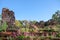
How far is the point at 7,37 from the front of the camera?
8336mm

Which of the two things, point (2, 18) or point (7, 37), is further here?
point (2, 18)

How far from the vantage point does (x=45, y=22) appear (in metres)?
12.5

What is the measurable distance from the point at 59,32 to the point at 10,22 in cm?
319

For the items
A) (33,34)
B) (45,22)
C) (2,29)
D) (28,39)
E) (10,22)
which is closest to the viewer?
(28,39)

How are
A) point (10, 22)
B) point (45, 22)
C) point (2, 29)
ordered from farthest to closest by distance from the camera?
1. point (45, 22)
2. point (10, 22)
3. point (2, 29)

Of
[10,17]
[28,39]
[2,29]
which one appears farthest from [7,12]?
[28,39]

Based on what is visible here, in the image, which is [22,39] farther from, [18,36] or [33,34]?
[33,34]

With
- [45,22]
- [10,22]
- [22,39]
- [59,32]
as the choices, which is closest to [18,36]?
[22,39]

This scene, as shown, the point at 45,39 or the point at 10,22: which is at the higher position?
the point at 10,22

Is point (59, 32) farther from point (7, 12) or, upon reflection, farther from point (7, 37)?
point (7, 12)

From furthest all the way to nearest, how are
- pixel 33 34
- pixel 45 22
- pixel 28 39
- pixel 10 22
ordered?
1. pixel 45 22
2. pixel 10 22
3. pixel 33 34
4. pixel 28 39

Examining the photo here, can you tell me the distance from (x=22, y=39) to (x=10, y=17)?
3603 millimetres

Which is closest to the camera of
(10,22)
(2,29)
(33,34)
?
(33,34)

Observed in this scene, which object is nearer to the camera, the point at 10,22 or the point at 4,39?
the point at 4,39
